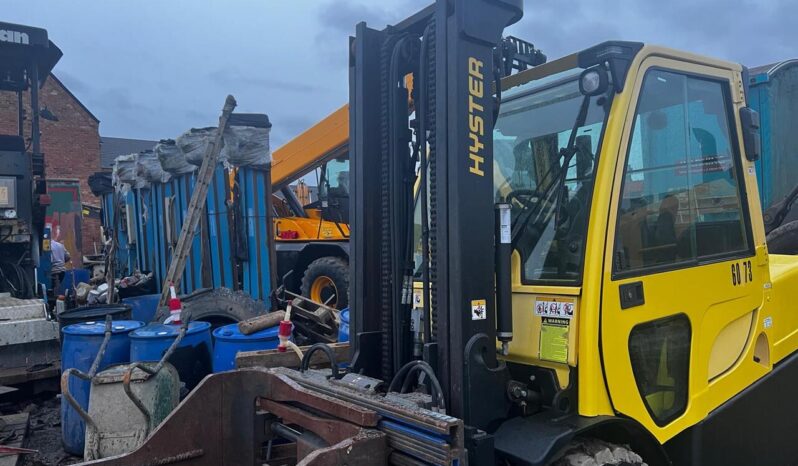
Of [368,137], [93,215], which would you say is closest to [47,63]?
[368,137]

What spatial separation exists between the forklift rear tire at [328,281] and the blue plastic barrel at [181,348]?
3246mm

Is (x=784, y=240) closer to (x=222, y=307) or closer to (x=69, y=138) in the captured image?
(x=222, y=307)

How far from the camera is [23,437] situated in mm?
5266

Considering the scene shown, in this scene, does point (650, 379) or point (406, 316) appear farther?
point (406, 316)

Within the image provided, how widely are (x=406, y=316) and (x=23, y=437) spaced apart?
4.12 metres

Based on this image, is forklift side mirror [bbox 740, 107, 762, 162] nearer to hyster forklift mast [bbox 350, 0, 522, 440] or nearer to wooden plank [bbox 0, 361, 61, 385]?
hyster forklift mast [bbox 350, 0, 522, 440]

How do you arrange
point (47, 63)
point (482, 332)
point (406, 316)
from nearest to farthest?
point (482, 332)
point (406, 316)
point (47, 63)

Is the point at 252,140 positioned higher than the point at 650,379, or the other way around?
the point at 252,140

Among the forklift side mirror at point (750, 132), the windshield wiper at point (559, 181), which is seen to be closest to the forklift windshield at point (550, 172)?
the windshield wiper at point (559, 181)

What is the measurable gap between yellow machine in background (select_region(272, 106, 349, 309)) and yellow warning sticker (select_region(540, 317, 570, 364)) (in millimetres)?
6269

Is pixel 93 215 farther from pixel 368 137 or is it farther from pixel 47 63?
pixel 368 137

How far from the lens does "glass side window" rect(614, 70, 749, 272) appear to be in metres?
2.70

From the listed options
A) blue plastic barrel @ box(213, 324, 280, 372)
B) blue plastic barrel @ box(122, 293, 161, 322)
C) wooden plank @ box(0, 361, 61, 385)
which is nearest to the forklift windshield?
blue plastic barrel @ box(213, 324, 280, 372)

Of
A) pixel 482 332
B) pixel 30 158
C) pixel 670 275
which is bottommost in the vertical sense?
pixel 482 332
